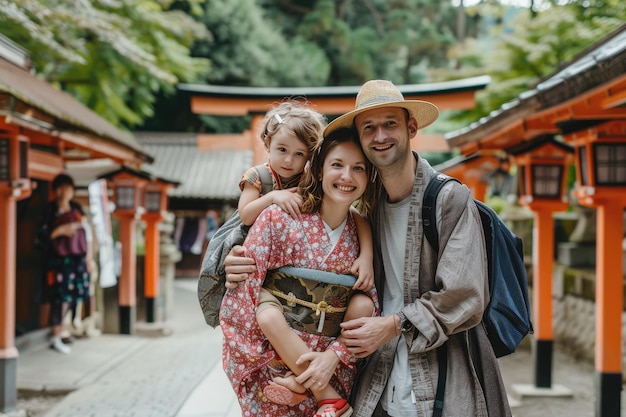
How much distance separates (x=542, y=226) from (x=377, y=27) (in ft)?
67.6

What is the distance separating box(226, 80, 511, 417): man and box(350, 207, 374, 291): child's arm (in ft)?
0.27

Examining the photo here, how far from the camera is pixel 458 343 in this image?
7.36 feet

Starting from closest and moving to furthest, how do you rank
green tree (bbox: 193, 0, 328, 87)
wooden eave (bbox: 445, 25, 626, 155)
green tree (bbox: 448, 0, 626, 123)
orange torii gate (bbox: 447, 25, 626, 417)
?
wooden eave (bbox: 445, 25, 626, 155), orange torii gate (bbox: 447, 25, 626, 417), green tree (bbox: 448, 0, 626, 123), green tree (bbox: 193, 0, 328, 87)

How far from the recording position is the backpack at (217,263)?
2.42m

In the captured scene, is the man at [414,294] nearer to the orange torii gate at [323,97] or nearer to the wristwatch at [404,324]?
the wristwatch at [404,324]

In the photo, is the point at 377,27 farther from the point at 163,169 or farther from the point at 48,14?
the point at 48,14

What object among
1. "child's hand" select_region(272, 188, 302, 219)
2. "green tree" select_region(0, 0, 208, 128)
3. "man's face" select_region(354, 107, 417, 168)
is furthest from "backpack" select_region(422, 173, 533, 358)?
"green tree" select_region(0, 0, 208, 128)

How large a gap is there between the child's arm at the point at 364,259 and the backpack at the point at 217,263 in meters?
0.46

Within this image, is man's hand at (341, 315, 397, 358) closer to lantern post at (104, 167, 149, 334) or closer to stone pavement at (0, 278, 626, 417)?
stone pavement at (0, 278, 626, 417)

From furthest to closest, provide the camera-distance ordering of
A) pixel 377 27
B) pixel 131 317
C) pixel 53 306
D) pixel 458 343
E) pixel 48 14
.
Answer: pixel 377 27
pixel 131 317
pixel 53 306
pixel 48 14
pixel 458 343

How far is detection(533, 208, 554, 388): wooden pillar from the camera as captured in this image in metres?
7.05

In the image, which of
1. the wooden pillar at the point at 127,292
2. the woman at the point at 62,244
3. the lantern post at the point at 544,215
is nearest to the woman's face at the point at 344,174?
the lantern post at the point at 544,215

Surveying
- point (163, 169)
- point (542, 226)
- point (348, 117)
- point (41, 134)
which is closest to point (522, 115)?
point (542, 226)

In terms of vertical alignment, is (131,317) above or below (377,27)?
below
